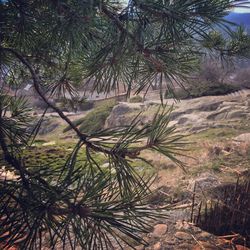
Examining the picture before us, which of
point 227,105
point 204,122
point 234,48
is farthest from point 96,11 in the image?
point 227,105

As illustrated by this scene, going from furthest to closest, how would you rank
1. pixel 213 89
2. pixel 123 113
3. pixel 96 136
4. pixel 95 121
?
1. pixel 213 89
2. pixel 95 121
3. pixel 123 113
4. pixel 96 136

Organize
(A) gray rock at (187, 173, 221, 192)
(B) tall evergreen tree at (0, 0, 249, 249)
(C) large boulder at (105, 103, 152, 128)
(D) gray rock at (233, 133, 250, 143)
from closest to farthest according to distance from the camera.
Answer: (B) tall evergreen tree at (0, 0, 249, 249) → (A) gray rock at (187, 173, 221, 192) → (D) gray rock at (233, 133, 250, 143) → (C) large boulder at (105, 103, 152, 128)

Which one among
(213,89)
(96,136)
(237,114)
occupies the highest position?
(96,136)

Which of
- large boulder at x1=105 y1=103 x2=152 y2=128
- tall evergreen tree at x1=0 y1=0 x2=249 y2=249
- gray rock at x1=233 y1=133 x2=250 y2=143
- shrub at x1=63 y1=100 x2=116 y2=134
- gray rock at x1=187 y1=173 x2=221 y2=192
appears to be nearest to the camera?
tall evergreen tree at x1=0 y1=0 x2=249 y2=249

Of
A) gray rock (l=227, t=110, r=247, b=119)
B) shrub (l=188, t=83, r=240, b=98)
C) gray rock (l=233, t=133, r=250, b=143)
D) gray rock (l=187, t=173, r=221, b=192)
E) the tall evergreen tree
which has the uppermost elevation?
the tall evergreen tree

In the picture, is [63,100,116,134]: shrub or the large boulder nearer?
the large boulder

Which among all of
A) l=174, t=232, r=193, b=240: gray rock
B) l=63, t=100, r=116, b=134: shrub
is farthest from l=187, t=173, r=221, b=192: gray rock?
l=63, t=100, r=116, b=134: shrub

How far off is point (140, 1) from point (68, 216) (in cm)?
55

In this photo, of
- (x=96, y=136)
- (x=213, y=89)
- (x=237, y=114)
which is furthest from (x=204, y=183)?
(x=213, y=89)

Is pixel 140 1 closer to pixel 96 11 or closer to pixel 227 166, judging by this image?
pixel 96 11

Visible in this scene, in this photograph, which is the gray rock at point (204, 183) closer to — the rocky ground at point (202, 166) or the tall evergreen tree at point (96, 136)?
the rocky ground at point (202, 166)

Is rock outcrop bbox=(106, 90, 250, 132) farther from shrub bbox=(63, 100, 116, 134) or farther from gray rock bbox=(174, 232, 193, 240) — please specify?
gray rock bbox=(174, 232, 193, 240)

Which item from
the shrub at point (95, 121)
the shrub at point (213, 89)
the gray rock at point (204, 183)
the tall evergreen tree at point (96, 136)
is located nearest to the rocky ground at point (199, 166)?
the gray rock at point (204, 183)

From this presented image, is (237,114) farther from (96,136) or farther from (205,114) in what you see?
(96,136)
